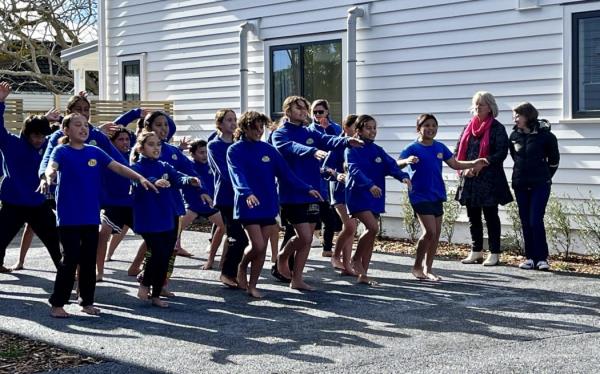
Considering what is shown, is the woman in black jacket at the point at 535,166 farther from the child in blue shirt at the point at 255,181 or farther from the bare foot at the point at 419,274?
the child in blue shirt at the point at 255,181

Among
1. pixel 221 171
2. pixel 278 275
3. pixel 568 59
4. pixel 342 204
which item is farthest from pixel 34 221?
pixel 568 59

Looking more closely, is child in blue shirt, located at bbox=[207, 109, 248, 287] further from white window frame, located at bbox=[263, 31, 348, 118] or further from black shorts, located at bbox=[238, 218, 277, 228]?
white window frame, located at bbox=[263, 31, 348, 118]

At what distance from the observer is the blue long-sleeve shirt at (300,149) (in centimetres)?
970

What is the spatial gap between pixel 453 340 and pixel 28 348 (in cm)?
295

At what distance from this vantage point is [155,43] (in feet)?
62.3

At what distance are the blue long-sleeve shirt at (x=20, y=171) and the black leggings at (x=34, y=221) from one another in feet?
0.24

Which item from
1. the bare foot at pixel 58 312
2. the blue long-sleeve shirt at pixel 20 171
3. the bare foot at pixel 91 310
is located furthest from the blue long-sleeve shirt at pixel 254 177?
the blue long-sleeve shirt at pixel 20 171

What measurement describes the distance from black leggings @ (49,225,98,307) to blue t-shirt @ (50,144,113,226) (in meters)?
0.09

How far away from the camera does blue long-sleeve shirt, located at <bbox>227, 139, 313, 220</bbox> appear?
9289mm

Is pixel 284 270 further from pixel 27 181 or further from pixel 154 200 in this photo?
pixel 27 181

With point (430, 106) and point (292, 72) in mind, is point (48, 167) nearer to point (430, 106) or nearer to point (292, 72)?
point (430, 106)

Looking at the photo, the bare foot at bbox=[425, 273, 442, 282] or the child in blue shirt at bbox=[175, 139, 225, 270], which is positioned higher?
the child in blue shirt at bbox=[175, 139, 225, 270]

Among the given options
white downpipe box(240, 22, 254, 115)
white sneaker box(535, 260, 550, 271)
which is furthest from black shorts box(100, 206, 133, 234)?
white downpipe box(240, 22, 254, 115)

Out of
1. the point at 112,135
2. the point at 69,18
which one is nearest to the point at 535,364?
the point at 112,135
